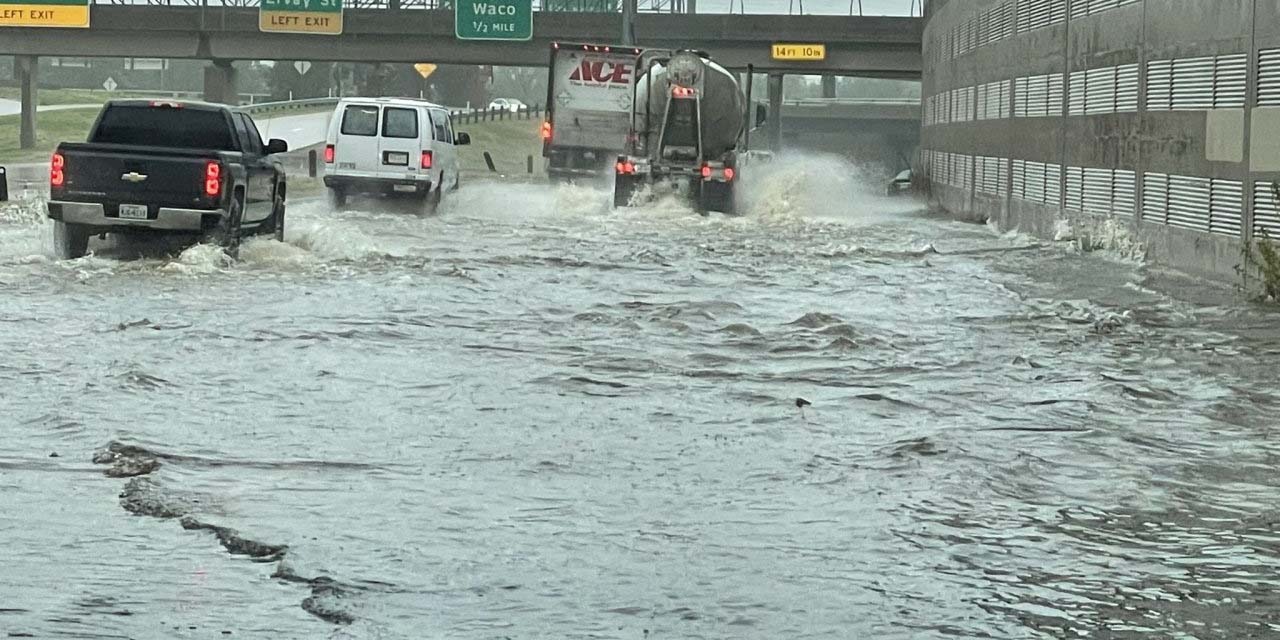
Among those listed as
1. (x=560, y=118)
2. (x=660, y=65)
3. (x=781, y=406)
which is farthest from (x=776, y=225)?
(x=781, y=406)

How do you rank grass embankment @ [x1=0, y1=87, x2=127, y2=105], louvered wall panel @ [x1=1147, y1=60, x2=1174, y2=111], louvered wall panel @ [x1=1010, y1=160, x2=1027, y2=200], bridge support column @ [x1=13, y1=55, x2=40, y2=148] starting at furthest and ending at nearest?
1. grass embankment @ [x1=0, y1=87, x2=127, y2=105]
2. bridge support column @ [x1=13, y1=55, x2=40, y2=148]
3. louvered wall panel @ [x1=1010, y1=160, x2=1027, y2=200]
4. louvered wall panel @ [x1=1147, y1=60, x2=1174, y2=111]

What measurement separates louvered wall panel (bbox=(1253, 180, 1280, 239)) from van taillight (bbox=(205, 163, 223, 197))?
1039cm

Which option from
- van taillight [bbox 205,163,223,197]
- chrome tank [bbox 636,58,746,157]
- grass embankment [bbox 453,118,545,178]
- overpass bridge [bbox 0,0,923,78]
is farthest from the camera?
grass embankment [bbox 453,118,545,178]

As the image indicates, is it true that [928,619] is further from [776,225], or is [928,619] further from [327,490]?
[776,225]

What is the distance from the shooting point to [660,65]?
132 feet

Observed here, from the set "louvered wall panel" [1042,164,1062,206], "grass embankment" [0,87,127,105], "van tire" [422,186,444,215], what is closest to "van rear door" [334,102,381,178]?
"van tire" [422,186,444,215]

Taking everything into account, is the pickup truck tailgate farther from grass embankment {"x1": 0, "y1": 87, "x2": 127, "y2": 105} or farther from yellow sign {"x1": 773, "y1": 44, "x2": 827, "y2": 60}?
grass embankment {"x1": 0, "y1": 87, "x2": 127, "y2": 105}

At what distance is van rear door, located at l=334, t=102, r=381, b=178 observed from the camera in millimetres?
35500

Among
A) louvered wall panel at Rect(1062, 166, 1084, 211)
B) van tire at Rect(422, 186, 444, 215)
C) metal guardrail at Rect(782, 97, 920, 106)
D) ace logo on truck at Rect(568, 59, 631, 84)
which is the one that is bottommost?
van tire at Rect(422, 186, 444, 215)

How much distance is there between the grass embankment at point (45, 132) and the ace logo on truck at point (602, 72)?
30.1 meters

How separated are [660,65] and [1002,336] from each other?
23263 mm

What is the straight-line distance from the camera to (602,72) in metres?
43.4

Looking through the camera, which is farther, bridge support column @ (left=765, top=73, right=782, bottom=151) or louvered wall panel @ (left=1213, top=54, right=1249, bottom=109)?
bridge support column @ (left=765, top=73, right=782, bottom=151)

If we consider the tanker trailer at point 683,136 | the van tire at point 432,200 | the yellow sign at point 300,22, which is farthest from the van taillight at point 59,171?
the yellow sign at point 300,22
